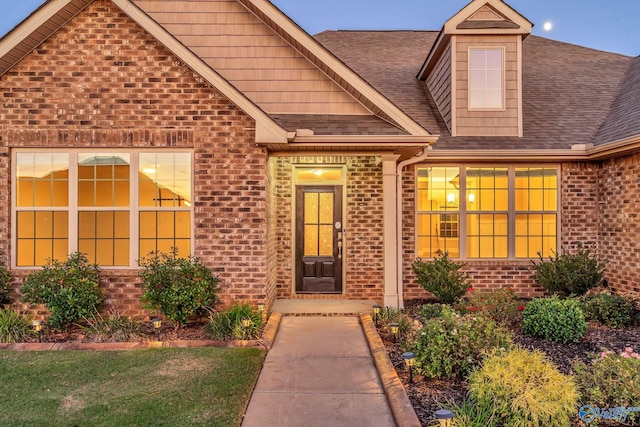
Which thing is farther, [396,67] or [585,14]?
[585,14]

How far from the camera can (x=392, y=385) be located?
4.27 metres

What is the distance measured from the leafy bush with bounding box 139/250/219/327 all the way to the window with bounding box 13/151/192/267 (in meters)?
0.61

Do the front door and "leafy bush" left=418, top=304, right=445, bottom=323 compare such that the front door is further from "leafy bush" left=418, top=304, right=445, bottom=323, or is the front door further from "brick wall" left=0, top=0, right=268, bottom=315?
"leafy bush" left=418, top=304, right=445, bottom=323

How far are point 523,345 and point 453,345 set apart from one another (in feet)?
5.58

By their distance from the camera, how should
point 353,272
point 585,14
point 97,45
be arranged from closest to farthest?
Answer: point 97,45, point 353,272, point 585,14

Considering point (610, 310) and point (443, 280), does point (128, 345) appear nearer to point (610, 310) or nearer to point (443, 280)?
point (443, 280)

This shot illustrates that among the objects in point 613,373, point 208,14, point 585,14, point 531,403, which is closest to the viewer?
point 531,403

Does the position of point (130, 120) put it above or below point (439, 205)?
above

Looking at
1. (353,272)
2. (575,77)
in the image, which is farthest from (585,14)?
(353,272)

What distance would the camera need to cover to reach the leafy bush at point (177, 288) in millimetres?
5980

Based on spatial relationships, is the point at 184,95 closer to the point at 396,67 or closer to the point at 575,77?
the point at 396,67

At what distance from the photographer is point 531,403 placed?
330 cm

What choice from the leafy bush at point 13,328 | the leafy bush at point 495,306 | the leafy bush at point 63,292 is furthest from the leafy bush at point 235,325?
the leafy bush at point 495,306

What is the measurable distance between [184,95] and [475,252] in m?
6.14
